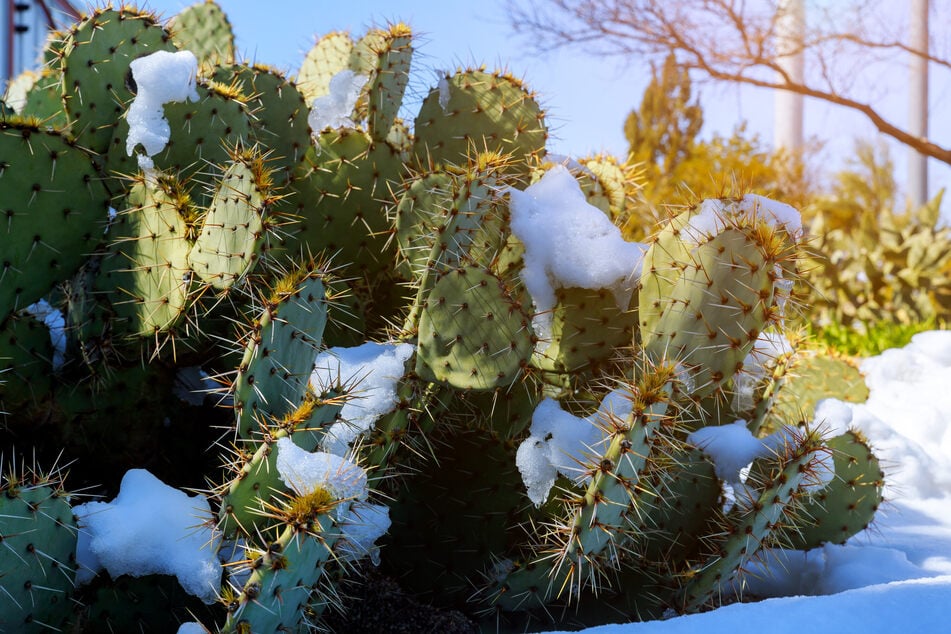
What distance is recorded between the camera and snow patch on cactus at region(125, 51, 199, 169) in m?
1.89

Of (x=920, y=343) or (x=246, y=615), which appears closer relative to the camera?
(x=246, y=615)

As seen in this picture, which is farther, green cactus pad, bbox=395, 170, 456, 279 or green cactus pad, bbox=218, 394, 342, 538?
green cactus pad, bbox=395, 170, 456, 279

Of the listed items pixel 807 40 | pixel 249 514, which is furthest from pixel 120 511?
pixel 807 40

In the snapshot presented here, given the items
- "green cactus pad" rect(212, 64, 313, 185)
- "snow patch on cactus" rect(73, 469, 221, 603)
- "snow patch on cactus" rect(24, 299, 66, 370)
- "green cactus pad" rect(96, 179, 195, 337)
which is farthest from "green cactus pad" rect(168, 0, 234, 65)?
"snow patch on cactus" rect(73, 469, 221, 603)

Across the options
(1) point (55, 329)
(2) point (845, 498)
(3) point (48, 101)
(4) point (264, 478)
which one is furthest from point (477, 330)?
(3) point (48, 101)

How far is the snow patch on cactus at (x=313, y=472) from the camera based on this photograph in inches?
53.8

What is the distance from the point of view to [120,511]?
1.55 meters

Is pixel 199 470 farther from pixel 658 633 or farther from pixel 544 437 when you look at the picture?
pixel 658 633

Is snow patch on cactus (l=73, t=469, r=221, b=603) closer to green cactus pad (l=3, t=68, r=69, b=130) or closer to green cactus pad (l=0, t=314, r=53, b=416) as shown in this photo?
green cactus pad (l=0, t=314, r=53, b=416)

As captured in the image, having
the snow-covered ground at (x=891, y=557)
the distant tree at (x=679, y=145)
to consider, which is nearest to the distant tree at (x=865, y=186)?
the distant tree at (x=679, y=145)

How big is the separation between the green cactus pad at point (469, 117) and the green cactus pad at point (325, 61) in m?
0.49

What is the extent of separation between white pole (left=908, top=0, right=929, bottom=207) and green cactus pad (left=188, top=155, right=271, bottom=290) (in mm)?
10262

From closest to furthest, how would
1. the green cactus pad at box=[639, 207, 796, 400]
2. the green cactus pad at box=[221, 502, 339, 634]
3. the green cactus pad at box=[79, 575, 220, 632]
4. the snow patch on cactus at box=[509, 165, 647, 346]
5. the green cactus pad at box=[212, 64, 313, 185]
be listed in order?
the green cactus pad at box=[221, 502, 339, 634] → the green cactus pad at box=[79, 575, 220, 632] → the green cactus pad at box=[639, 207, 796, 400] → the snow patch on cactus at box=[509, 165, 647, 346] → the green cactus pad at box=[212, 64, 313, 185]

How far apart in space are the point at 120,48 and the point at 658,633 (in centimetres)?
182
